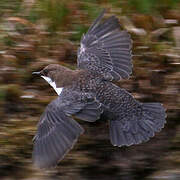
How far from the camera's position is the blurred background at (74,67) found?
5.08m

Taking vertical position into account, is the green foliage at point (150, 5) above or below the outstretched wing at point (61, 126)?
above

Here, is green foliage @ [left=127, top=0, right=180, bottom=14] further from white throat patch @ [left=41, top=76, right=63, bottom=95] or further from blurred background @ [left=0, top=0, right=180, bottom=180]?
white throat patch @ [left=41, top=76, right=63, bottom=95]

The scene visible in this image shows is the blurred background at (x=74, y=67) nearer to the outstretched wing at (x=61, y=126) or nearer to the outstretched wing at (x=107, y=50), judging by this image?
the outstretched wing at (x=107, y=50)

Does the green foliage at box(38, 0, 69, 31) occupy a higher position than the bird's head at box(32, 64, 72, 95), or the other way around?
the green foliage at box(38, 0, 69, 31)

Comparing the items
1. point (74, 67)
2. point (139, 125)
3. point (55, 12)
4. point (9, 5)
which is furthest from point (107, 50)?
point (9, 5)

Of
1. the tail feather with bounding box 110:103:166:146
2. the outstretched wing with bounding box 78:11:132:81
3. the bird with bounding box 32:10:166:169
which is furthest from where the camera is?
the outstretched wing with bounding box 78:11:132:81

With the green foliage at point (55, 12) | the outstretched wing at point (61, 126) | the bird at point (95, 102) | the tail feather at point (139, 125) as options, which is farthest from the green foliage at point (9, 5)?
the tail feather at point (139, 125)

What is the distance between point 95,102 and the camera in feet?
16.4

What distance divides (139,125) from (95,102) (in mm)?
465

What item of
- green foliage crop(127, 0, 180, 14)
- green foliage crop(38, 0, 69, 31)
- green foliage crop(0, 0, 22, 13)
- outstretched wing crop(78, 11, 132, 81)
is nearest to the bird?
outstretched wing crop(78, 11, 132, 81)

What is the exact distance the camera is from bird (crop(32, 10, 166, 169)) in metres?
4.64

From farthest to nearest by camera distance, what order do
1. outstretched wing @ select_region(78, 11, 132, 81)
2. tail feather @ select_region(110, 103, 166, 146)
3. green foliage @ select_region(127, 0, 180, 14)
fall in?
green foliage @ select_region(127, 0, 180, 14)
outstretched wing @ select_region(78, 11, 132, 81)
tail feather @ select_region(110, 103, 166, 146)

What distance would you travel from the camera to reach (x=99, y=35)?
19.3ft

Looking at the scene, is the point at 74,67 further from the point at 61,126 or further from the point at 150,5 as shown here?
the point at 61,126
